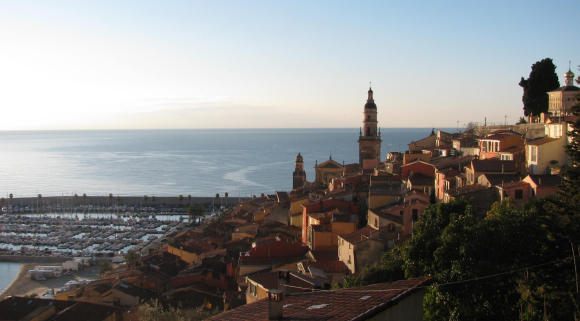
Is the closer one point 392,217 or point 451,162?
point 392,217

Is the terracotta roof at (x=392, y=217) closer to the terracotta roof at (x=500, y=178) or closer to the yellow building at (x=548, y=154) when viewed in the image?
the terracotta roof at (x=500, y=178)

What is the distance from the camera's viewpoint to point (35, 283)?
29906 mm

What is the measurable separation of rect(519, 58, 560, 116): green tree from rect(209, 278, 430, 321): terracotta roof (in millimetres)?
29097

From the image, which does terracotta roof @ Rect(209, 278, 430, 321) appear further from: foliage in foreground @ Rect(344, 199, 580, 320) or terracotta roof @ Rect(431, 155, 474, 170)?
terracotta roof @ Rect(431, 155, 474, 170)

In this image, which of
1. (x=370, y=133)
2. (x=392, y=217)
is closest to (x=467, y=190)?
(x=392, y=217)

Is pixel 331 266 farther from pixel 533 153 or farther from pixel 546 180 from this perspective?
pixel 533 153

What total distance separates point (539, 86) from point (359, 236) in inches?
765

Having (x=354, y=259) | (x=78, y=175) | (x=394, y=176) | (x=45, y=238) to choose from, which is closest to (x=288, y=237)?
(x=394, y=176)

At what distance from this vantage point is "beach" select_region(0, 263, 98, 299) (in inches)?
1094

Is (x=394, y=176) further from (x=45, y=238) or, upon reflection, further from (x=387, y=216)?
(x=45, y=238)

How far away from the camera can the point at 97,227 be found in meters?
50.3

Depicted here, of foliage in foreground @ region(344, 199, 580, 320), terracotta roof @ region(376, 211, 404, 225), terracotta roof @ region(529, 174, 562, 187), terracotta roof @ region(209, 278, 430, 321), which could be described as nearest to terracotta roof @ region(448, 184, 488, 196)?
terracotta roof @ region(529, 174, 562, 187)

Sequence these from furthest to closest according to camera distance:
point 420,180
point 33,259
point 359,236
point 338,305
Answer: point 33,259
point 420,180
point 359,236
point 338,305

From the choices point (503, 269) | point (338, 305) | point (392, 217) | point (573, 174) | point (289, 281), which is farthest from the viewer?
point (392, 217)
